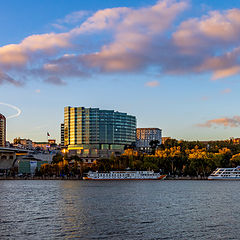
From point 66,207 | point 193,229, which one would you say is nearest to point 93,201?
point 66,207

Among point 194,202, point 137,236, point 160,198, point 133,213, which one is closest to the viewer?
point 137,236

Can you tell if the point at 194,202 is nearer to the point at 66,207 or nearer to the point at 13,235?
the point at 66,207

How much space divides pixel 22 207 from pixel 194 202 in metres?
38.0

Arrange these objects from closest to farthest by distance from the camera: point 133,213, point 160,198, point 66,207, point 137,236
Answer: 1. point 137,236
2. point 133,213
3. point 66,207
4. point 160,198

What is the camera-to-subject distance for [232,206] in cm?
9125

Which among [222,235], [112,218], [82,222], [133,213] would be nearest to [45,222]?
[82,222]

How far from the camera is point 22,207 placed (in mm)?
90375

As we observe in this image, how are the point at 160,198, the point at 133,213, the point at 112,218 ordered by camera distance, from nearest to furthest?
1. the point at 112,218
2. the point at 133,213
3. the point at 160,198

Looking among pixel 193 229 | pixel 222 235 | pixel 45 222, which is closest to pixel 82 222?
pixel 45 222

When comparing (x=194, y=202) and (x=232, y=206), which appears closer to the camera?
(x=232, y=206)

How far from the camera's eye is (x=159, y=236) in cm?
5784

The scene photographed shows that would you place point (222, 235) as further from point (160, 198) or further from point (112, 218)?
point (160, 198)

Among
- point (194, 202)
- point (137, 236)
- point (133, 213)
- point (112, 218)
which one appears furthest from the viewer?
point (194, 202)

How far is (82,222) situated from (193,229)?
57.0 ft
